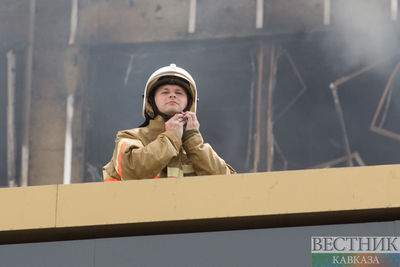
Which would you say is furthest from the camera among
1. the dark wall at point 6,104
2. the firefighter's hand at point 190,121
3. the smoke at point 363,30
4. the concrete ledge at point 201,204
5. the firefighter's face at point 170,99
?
the dark wall at point 6,104

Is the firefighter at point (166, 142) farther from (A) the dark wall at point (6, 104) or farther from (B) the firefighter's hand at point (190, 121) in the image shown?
(A) the dark wall at point (6, 104)

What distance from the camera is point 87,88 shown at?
15109 millimetres

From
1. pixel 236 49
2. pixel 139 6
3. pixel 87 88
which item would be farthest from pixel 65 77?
pixel 236 49

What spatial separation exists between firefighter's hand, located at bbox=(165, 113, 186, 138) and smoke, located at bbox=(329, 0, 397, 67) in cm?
961

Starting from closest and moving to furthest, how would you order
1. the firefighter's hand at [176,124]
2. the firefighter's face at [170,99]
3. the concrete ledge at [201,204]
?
the concrete ledge at [201,204]
the firefighter's hand at [176,124]
the firefighter's face at [170,99]

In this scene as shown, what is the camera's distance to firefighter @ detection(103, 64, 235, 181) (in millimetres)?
4523

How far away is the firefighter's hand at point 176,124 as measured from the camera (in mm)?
4773

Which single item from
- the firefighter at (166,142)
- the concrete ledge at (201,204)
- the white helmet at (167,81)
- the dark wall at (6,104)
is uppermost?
the dark wall at (6,104)

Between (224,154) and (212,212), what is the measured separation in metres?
10.7

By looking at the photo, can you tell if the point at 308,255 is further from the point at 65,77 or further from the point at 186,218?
the point at 65,77

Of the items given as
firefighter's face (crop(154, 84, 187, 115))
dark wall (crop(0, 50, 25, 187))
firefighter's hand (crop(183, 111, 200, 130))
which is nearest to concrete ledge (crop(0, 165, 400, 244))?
firefighter's hand (crop(183, 111, 200, 130))

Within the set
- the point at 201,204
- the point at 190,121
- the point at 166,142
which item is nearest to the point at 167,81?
the point at 190,121

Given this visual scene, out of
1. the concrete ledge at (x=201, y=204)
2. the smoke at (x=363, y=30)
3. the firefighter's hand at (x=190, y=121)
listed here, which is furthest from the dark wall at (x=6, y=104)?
the concrete ledge at (x=201, y=204)

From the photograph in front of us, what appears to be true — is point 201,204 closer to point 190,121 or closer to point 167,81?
point 190,121
